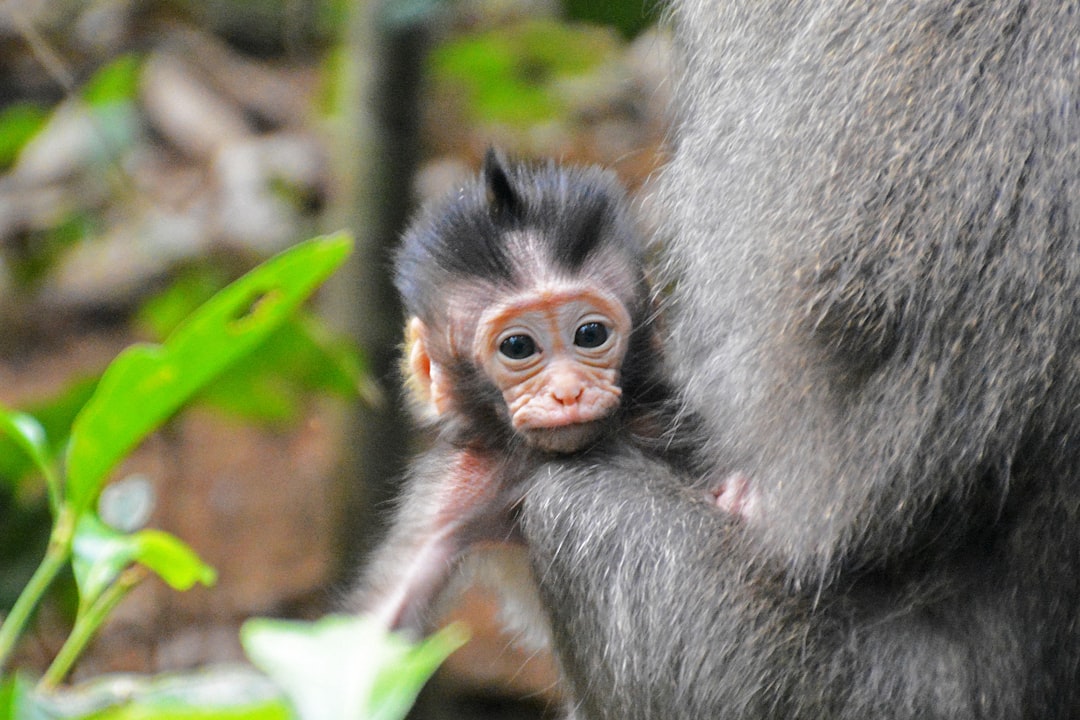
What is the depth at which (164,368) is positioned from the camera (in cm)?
258

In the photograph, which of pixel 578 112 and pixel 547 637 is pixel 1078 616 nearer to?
pixel 547 637

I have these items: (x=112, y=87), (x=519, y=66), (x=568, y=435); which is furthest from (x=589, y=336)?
(x=519, y=66)

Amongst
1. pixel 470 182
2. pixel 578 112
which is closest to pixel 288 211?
pixel 578 112

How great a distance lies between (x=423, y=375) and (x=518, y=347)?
12.0 inches

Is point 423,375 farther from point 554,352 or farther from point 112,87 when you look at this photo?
point 112,87

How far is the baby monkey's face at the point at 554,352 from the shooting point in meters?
2.54

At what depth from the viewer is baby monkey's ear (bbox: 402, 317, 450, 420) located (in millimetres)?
2787

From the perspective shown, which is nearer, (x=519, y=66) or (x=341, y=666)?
(x=341, y=666)

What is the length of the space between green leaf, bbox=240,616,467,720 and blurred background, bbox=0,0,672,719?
52.0 inches

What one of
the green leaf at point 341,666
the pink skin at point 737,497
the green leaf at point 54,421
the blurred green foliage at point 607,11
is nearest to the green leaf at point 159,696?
the green leaf at point 341,666

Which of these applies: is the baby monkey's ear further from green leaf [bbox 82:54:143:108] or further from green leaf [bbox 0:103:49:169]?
green leaf [bbox 0:103:49:169]

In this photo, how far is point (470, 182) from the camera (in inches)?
110

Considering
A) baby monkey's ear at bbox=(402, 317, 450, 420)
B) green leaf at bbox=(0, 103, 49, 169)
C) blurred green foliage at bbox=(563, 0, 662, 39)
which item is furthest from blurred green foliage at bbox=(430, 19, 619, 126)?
baby monkey's ear at bbox=(402, 317, 450, 420)

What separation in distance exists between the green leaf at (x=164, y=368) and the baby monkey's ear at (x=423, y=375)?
26cm
